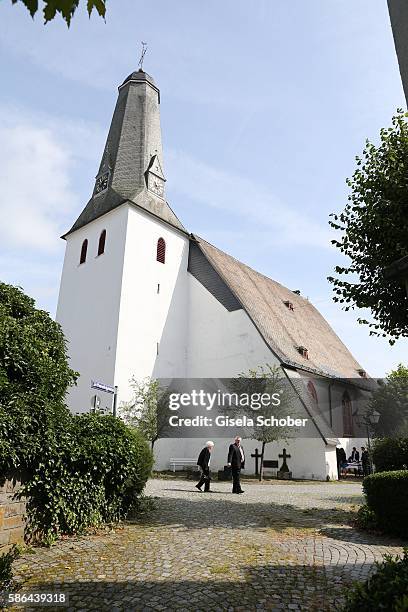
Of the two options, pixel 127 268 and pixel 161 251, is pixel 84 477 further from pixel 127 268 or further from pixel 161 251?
pixel 161 251

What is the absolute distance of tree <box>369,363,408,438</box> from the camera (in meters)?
25.6

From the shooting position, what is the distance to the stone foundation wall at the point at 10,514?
583 cm

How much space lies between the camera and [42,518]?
254 inches

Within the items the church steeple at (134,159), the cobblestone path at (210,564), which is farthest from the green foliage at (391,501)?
the church steeple at (134,159)

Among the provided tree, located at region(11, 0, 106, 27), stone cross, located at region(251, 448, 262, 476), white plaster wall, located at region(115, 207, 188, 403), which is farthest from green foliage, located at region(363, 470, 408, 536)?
white plaster wall, located at region(115, 207, 188, 403)

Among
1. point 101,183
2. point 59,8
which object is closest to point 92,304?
point 101,183

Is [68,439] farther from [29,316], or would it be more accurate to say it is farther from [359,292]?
[359,292]

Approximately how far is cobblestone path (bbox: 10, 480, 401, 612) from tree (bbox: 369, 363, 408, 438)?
1877cm

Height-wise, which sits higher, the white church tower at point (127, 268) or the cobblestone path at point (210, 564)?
the white church tower at point (127, 268)

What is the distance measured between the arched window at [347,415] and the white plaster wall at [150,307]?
36.4 feet

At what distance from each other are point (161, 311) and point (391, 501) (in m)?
20.0

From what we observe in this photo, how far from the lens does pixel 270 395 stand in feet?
65.7

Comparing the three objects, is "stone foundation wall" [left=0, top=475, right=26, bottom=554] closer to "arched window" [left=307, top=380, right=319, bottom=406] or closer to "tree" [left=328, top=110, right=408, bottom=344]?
"tree" [left=328, top=110, right=408, bottom=344]

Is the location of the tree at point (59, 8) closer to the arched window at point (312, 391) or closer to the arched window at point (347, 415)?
the arched window at point (312, 391)
